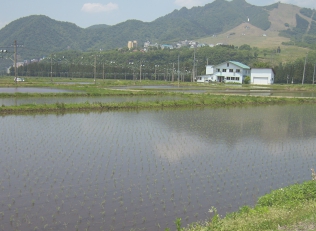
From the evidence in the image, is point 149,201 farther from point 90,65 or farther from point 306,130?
point 90,65

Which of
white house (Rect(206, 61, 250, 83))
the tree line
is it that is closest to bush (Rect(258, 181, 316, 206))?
white house (Rect(206, 61, 250, 83))

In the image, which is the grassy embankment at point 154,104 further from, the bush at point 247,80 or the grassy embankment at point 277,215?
the bush at point 247,80

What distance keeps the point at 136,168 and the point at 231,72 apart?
2316 inches

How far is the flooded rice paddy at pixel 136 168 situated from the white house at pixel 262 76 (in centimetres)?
4643

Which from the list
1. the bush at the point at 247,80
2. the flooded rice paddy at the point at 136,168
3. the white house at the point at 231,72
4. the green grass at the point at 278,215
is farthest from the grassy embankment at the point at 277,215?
the white house at the point at 231,72

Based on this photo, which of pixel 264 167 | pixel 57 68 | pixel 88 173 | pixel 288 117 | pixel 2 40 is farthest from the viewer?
pixel 2 40

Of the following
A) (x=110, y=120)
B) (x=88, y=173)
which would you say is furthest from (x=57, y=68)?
(x=88, y=173)

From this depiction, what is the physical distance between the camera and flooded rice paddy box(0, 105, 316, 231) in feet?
22.6

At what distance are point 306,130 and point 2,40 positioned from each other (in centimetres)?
17767

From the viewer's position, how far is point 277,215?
19.9 feet

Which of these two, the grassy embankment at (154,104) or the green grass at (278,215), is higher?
the grassy embankment at (154,104)

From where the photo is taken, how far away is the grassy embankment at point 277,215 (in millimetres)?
5656

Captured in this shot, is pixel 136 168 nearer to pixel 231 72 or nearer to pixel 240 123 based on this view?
pixel 240 123

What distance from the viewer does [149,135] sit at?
1500 centimetres
